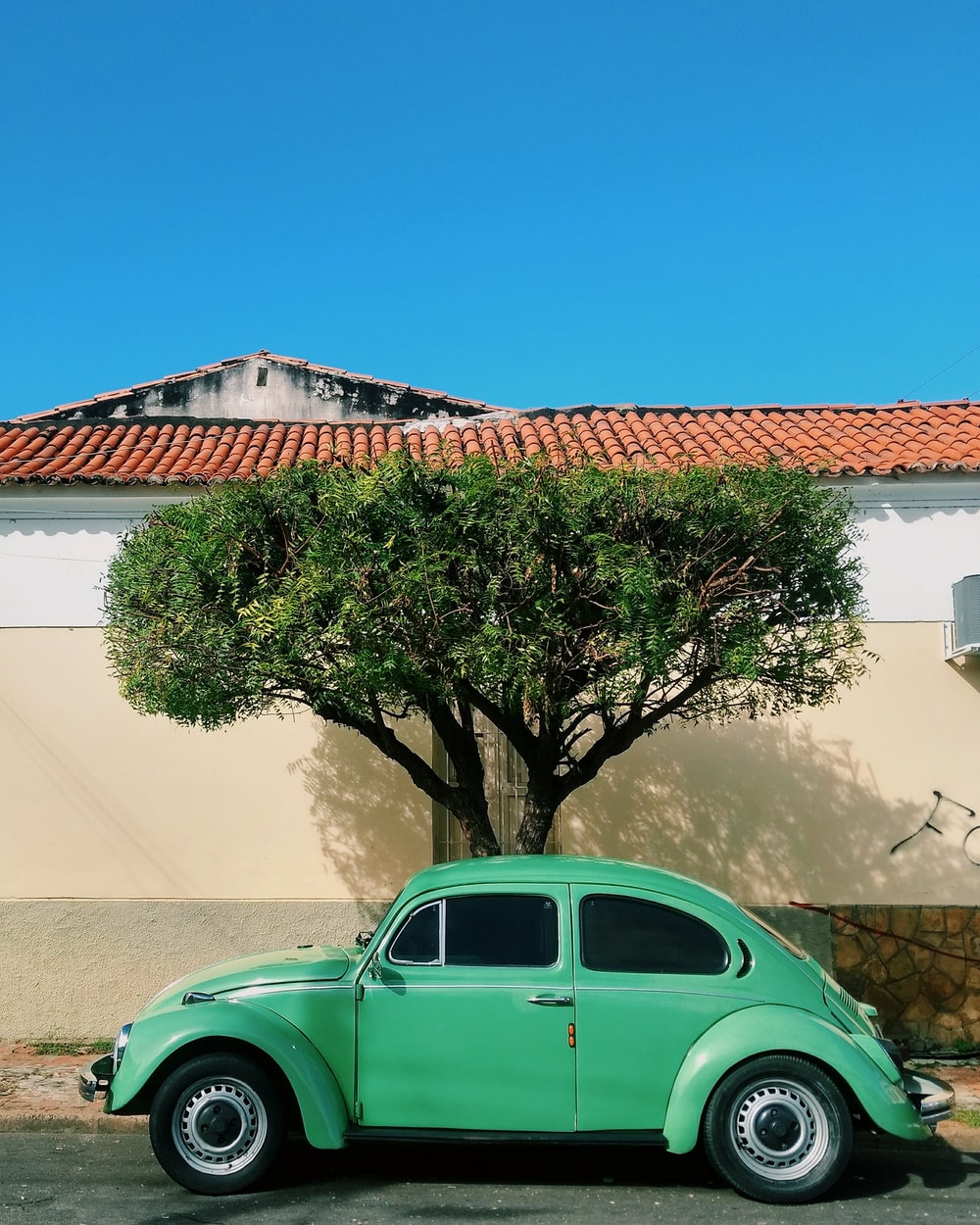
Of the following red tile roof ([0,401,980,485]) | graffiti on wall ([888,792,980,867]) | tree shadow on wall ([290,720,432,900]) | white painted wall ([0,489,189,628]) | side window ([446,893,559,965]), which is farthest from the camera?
red tile roof ([0,401,980,485])

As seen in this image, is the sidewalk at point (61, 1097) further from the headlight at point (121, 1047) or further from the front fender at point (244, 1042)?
the front fender at point (244, 1042)

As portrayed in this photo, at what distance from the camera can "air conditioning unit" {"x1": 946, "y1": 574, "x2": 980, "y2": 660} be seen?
29.8 feet

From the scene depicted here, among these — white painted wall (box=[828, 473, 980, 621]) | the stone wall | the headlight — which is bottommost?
the stone wall

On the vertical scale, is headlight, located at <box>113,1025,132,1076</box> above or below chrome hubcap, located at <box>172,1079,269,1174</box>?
above

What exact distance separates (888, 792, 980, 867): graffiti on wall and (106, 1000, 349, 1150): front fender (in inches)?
218

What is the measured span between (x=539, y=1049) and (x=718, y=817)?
4347 millimetres

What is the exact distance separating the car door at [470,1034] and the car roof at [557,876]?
0.80 ft

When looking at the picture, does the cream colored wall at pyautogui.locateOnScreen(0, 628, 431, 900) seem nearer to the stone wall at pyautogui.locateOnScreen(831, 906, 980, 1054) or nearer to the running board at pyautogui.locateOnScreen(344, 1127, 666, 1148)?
the stone wall at pyautogui.locateOnScreen(831, 906, 980, 1054)

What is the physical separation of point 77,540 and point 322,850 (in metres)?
3.30

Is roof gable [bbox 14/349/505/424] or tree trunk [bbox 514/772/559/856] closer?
tree trunk [bbox 514/772/559/856]

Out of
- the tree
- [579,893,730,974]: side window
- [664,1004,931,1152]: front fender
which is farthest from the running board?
the tree

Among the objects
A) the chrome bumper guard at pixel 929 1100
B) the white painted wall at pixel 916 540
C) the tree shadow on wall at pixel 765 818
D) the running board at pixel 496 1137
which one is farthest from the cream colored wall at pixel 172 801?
the chrome bumper guard at pixel 929 1100

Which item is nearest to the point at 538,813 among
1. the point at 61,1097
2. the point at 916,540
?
the point at 61,1097

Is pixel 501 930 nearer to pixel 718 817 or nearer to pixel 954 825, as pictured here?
pixel 718 817
